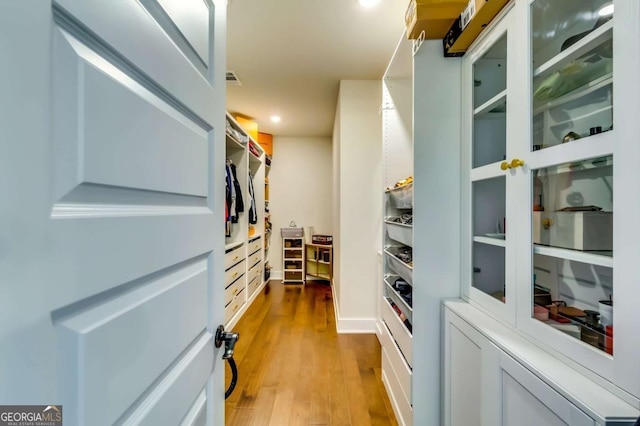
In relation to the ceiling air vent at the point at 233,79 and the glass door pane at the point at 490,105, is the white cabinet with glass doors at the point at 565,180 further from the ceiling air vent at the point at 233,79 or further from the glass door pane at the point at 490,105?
the ceiling air vent at the point at 233,79

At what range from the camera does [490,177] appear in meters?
1.11

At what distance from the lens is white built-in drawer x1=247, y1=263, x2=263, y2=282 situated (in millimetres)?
3648

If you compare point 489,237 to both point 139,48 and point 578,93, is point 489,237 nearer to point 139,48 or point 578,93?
point 578,93

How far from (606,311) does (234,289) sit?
2857 millimetres

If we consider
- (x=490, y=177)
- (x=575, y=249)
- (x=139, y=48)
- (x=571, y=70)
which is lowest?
(x=575, y=249)

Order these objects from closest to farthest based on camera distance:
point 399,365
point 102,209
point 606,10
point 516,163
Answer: point 102,209
point 606,10
point 516,163
point 399,365

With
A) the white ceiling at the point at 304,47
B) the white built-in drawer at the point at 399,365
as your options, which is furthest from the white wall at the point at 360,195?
the white built-in drawer at the point at 399,365

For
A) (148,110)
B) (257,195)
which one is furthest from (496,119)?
(257,195)

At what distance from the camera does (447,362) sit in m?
1.24

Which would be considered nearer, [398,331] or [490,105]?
[490,105]

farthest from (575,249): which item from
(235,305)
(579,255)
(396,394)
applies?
(235,305)

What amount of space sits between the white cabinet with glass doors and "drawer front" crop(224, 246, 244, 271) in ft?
7.47

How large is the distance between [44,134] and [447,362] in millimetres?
1486

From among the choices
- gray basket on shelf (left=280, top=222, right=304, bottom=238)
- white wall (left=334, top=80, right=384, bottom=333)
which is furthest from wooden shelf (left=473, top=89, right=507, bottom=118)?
gray basket on shelf (left=280, top=222, right=304, bottom=238)
